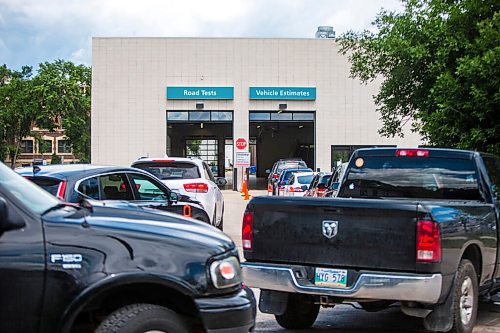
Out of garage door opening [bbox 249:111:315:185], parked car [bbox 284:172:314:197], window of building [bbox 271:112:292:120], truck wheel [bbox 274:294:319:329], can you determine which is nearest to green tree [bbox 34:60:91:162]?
garage door opening [bbox 249:111:315:185]

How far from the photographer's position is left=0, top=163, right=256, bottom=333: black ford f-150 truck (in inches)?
146

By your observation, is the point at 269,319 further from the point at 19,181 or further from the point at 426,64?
the point at 426,64

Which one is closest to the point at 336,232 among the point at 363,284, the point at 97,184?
the point at 363,284

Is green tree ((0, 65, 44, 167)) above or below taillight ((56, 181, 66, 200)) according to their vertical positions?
above

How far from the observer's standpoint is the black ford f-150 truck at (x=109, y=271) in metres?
3.71

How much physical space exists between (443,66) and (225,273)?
456 inches

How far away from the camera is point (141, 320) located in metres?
3.97

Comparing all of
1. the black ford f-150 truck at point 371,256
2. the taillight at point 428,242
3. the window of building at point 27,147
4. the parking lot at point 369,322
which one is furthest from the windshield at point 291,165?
the window of building at point 27,147

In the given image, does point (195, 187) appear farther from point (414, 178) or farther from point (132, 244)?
point (132, 244)

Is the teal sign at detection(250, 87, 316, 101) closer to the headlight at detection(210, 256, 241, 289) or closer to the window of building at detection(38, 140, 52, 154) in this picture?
the headlight at detection(210, 256, 241, 289)

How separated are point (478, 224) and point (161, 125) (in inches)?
1576

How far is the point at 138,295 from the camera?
415 centimetres

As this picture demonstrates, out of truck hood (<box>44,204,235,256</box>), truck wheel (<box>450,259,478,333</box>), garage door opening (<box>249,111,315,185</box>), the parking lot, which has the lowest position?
the parking lot

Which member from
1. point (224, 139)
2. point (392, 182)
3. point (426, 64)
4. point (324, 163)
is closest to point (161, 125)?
point (324, 163)
